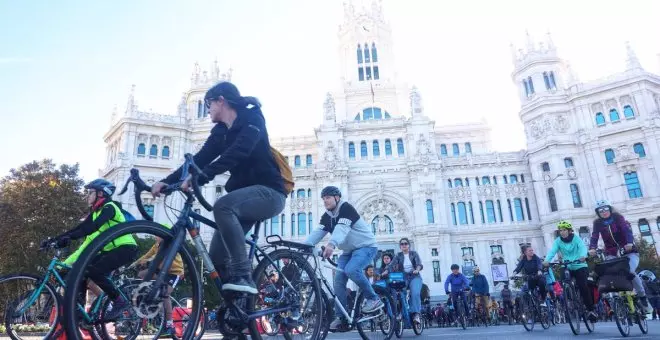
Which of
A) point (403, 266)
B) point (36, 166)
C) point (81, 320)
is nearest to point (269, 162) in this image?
point (81, 320)

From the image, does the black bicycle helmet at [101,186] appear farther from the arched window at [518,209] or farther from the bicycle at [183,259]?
the arched window at [518,209]

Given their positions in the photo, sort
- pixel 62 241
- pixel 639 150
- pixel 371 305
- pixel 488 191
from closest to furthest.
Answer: pixel 62 241
pixel 371 305
pixel 639 150
pixel 488 191

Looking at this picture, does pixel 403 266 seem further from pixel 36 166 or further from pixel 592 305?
pixel 36 166

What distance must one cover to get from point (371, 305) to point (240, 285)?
10.9ft

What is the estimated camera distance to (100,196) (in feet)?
20.4

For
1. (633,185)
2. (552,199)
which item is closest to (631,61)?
(633,185)

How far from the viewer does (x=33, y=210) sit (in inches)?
936

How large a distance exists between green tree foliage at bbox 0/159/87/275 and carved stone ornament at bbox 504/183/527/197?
4032 centimetres

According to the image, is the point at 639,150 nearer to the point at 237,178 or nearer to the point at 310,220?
the point at 310,220

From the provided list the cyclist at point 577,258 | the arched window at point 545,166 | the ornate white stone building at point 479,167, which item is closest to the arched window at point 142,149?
the ornate white stone building at point 479,167

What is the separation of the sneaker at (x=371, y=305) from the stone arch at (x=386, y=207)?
129ft

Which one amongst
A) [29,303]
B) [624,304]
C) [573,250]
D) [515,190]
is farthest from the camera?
[515,190]

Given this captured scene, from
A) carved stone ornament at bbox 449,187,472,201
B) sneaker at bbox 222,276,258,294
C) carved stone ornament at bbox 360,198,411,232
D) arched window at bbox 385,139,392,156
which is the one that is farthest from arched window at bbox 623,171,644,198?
sneaker at bbox 222,276,258,294

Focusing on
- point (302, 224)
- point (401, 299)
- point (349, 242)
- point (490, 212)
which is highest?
point (490, 212)
